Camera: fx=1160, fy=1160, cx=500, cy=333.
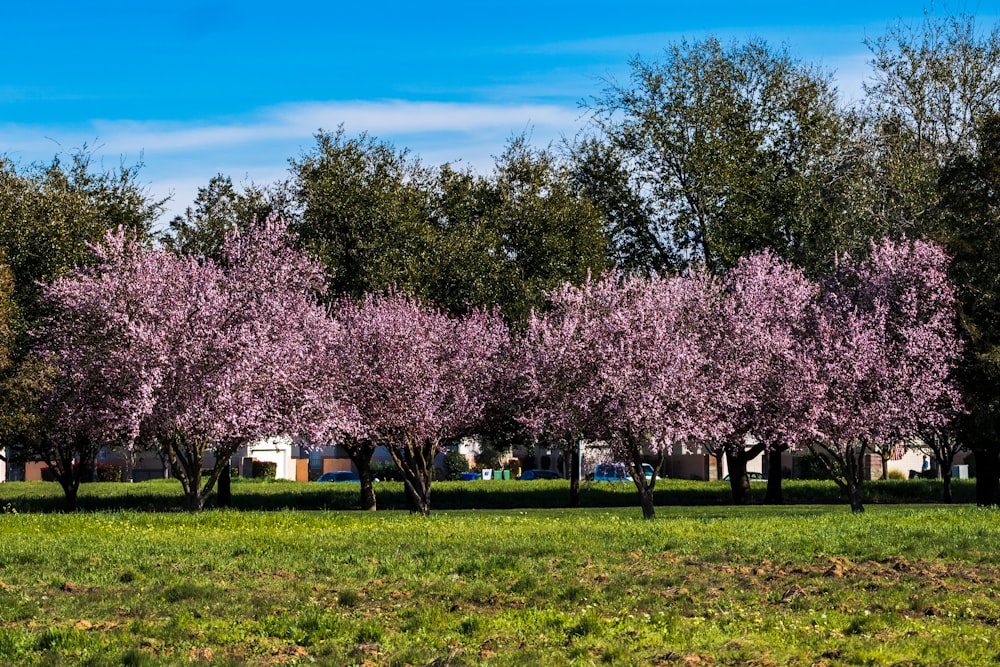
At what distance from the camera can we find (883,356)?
41188mm

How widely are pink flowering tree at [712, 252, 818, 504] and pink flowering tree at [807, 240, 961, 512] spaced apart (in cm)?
94

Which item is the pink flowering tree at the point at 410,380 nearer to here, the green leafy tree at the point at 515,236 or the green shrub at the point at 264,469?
the green leafy tree at the point at 515,236

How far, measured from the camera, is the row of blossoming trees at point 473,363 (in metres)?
35.7

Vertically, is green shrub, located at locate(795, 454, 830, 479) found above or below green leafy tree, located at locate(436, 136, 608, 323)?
below

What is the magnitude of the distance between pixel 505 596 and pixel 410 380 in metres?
23.9

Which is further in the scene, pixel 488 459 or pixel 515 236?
pixel 488 459

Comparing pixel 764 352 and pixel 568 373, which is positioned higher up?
pixel 764 352

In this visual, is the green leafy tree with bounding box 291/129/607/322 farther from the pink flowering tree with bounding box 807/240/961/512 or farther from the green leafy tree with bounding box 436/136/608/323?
the pink flowering tree with bounding box 807/240/961/512

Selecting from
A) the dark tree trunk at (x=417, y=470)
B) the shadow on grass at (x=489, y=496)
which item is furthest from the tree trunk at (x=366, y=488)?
the dark tree trunk at (x=417, y=470)

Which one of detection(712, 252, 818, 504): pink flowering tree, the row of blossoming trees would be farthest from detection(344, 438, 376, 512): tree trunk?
detection(712, 252, 818, 504): pink flowering tree

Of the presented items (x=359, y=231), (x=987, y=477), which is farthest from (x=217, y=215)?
(x=987, y=477)

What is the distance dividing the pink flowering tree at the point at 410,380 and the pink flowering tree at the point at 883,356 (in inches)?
499

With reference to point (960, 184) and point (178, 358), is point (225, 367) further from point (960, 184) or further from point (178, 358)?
point (960, 184)

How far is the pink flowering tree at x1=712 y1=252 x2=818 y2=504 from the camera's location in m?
41.4
